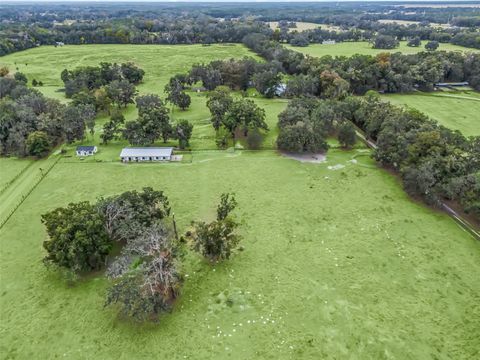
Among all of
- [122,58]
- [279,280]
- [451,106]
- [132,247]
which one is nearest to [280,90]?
[451,106]

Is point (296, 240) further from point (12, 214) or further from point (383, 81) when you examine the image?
point (383, 81)

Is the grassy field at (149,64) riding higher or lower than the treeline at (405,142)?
lower

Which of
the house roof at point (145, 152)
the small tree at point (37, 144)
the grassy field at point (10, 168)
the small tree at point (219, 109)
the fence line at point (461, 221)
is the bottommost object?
the grassy field at point (10, 168)

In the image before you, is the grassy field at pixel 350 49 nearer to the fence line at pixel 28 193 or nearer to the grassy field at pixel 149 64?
the grassy field at pixel 149 64

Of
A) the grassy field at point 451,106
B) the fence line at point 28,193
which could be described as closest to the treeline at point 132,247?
the fence line at point 28,193

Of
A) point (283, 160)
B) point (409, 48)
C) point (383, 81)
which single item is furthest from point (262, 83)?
point (409, 48)

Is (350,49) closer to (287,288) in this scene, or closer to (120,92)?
(120,92)
